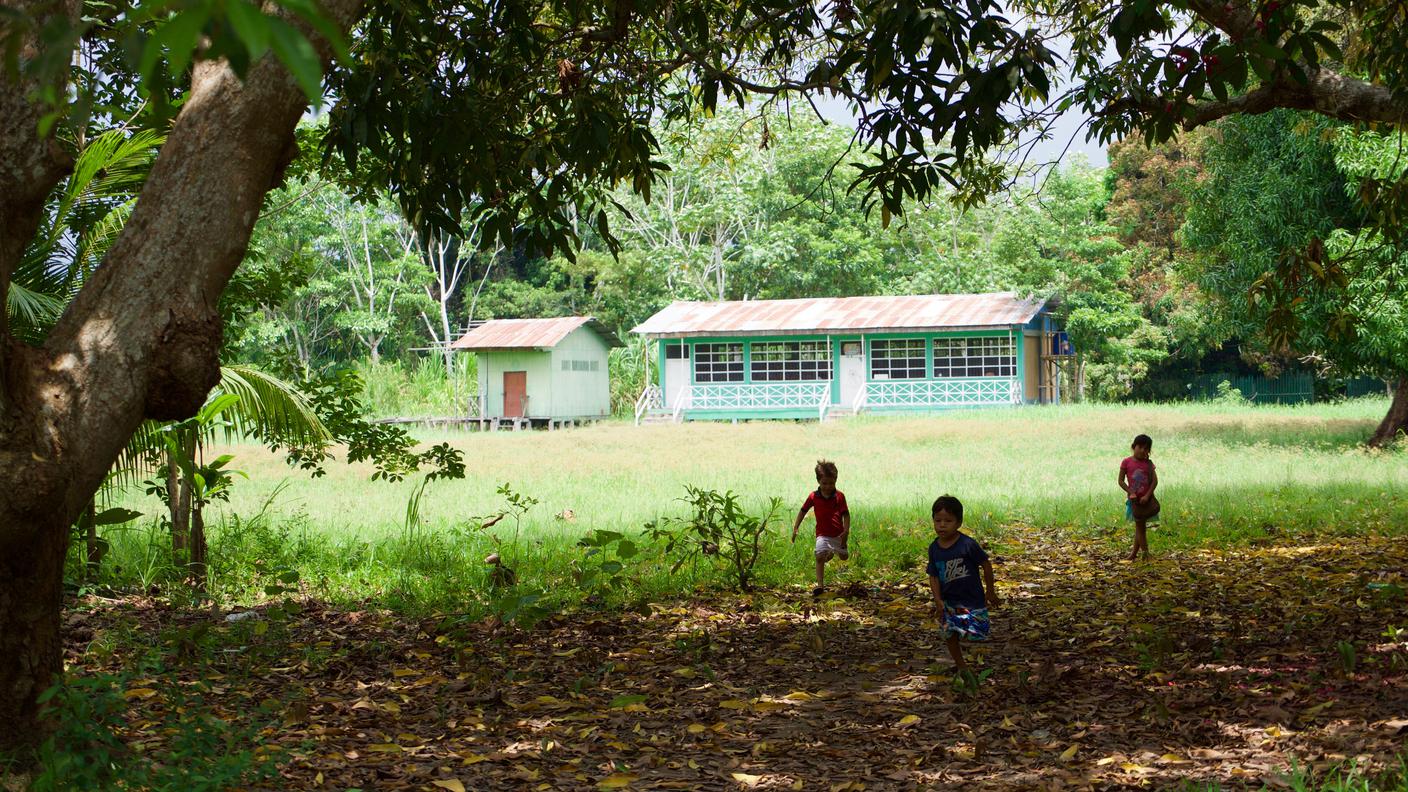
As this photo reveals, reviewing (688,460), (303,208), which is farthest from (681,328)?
(688,460)

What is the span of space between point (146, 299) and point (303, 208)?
122ft

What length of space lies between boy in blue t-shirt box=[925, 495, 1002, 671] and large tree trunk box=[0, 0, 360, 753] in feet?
11.4

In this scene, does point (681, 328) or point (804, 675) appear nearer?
point (804, 675)

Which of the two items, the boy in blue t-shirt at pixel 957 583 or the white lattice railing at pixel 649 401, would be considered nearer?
the boy in blue t-shirt at pixel 957 583

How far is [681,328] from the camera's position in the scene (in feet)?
121

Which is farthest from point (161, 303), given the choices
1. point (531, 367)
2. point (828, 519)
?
point (531, 367)

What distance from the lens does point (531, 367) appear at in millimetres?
38188

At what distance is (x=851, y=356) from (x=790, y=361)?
6.44 feet

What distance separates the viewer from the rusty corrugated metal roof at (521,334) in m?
37.1

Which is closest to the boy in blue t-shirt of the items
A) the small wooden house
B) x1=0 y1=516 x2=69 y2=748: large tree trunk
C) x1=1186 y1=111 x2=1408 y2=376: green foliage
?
x1=0 y1=516 x2=69 y2=748: large tree trunk

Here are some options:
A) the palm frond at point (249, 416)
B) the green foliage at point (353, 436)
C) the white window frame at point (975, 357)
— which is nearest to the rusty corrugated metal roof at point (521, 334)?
the white window frame at point (975, 357)

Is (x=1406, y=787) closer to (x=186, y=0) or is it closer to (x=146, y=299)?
(x=186, y=0)

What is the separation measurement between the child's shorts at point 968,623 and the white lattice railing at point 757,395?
1210 inches

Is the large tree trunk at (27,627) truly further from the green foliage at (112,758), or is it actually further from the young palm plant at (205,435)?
the young palm plant at (205,435)
